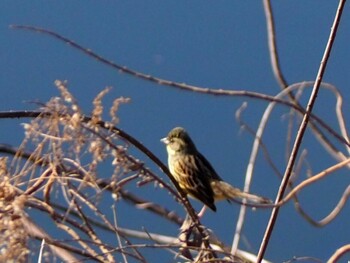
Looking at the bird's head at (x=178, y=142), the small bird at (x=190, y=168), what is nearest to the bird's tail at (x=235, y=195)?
the small bird at (x=190, y=168)

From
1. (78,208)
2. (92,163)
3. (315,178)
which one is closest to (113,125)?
(92,163)

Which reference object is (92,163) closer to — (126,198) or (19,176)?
(19,176)

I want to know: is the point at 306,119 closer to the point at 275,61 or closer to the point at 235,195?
the point at 275,61

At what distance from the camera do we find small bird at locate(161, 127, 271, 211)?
10.3ft

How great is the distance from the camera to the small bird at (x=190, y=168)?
313 centimetres

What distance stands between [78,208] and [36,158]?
106 mm

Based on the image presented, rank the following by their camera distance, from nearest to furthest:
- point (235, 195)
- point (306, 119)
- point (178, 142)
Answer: point (306, 119), point (235, 195), point (178, 142)

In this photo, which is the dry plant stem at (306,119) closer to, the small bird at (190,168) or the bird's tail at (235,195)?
the bird's tail at (235,195)

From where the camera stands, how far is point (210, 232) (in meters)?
1.53

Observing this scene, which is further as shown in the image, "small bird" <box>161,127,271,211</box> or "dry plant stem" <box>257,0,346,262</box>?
"small bird" <box>161,127,271,211</box>

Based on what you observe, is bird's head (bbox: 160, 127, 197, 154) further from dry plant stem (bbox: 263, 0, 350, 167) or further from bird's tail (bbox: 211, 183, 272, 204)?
dry plant stem (bbox: 263, 0, 350, 167)

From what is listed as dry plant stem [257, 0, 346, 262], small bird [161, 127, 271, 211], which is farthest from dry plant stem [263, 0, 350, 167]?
small bird [161, 127, 271, 211]

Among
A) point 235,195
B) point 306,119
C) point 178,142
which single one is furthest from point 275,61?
point 178,142

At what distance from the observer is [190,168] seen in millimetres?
3391
